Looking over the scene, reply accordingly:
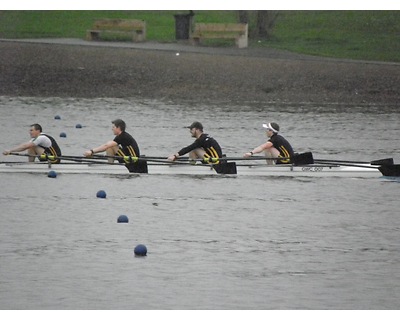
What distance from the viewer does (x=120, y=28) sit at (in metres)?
48.8

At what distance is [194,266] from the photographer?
19484mm

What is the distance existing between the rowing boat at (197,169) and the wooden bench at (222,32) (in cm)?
2086

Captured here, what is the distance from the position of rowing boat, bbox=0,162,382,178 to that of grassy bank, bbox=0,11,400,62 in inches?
762

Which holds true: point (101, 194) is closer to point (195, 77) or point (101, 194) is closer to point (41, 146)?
point (41, 146)

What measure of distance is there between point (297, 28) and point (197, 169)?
24.0m

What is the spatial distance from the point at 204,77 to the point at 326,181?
16.2 meters

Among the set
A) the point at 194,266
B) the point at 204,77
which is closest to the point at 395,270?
the point at 194,266

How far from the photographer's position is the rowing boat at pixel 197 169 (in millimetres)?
26359

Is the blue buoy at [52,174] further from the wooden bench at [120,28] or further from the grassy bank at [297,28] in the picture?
the wooden bench at [120,28]

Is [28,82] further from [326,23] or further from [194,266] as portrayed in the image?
[194,266]

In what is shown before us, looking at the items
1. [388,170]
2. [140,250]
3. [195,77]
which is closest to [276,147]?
[388,170]

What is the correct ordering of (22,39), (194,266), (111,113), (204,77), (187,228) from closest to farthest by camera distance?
(194,266) < (187,228) < (111,113) < (204,77) < (22,39)

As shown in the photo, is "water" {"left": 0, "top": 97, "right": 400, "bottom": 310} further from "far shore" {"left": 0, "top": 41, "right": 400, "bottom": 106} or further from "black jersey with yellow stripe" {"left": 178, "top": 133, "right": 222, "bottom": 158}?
"far shore" {"left": 0, "top": 41, "right": 400, "bottom": 106}

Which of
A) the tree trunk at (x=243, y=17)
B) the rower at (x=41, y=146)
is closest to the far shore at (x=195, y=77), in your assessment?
the tree trunk at (x=243, y=17)
